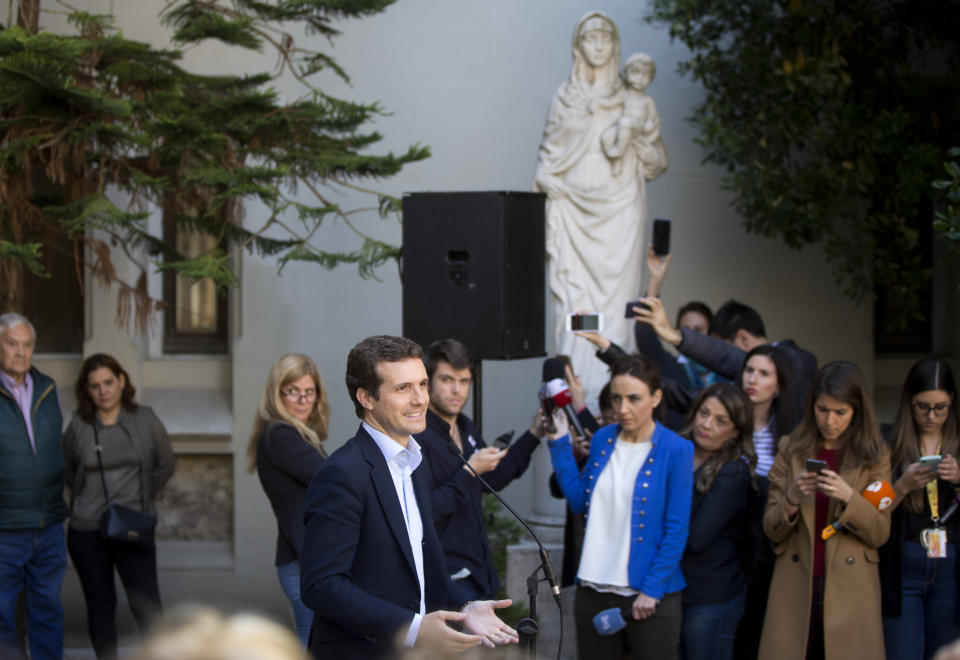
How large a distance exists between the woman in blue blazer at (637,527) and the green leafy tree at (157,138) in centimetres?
188

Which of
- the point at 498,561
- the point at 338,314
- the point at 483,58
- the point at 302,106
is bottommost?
the point at 498,561

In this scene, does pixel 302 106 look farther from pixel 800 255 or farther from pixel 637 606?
pixel 800 255

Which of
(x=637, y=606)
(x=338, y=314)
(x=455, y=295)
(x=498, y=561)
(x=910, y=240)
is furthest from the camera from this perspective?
(x=338, y=314)

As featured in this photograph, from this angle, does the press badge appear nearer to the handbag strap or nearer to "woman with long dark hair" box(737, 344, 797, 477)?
"woman with long dark hair" box(737, 344, 797, 477)

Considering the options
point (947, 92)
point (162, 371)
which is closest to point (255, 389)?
point (162, 371)

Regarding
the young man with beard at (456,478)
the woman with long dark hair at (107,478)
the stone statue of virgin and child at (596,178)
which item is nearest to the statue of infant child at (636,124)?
the stone statue of virgin and child at (596,178)

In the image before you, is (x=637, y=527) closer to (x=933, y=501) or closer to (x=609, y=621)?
(x=609, y=621)

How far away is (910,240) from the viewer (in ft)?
23.1

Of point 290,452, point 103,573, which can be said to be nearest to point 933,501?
point 290,452

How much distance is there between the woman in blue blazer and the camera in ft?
13.8

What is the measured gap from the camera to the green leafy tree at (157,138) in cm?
504

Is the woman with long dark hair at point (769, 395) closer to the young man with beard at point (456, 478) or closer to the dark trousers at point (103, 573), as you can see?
the young man with beard at point (456, 478)

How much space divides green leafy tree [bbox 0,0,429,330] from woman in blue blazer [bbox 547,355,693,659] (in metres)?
1.88

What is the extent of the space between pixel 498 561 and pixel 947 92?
4318 millimetres
